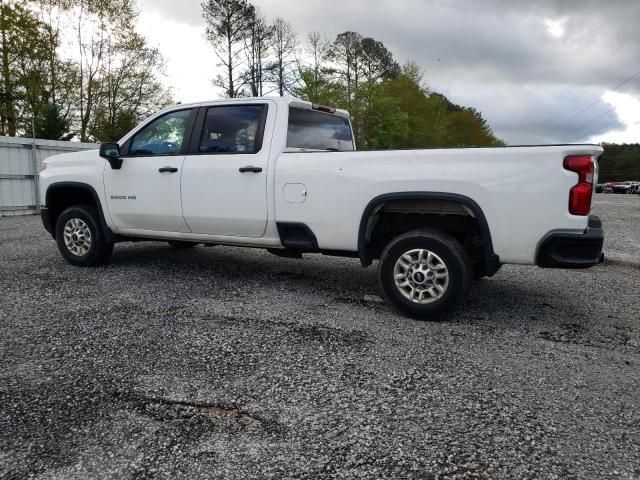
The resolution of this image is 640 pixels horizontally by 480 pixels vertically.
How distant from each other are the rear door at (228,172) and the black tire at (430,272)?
1.37 m

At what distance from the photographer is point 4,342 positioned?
139 inches

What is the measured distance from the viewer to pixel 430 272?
160 inches

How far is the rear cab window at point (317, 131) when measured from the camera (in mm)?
5047

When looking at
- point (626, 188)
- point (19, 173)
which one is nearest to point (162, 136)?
point (19, 173)

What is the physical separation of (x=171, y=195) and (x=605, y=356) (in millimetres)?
4325

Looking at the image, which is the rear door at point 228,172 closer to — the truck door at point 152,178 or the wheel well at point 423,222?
the truck door at point 152,178

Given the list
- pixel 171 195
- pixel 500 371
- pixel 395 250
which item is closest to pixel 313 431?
pixel 500 371

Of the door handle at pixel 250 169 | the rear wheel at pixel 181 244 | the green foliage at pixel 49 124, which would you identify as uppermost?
the green foliage at pixel 49 124

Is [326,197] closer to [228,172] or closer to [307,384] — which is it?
[228,172]

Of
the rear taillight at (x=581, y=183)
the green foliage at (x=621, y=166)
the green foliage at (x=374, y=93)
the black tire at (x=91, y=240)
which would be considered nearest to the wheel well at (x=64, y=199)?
the black tire at (x=91, y=240)

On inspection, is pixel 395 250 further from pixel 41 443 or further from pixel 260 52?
pixel 260 52

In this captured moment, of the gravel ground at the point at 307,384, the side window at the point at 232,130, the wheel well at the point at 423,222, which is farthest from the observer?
the side window at the point at 232,130

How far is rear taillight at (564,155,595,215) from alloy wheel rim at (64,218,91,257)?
5.26 meters

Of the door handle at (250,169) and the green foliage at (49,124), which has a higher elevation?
the green foliage at (49,124)
